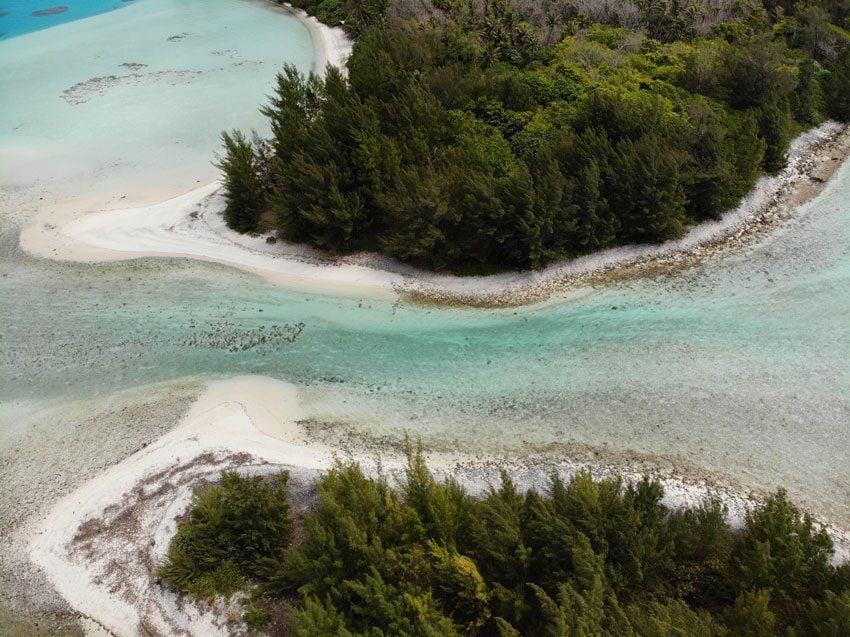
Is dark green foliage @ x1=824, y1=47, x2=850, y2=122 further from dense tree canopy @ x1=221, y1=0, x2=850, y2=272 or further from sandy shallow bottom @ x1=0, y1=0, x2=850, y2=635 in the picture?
sandy shallow bottom @ x1=0, y1=0, x2=850, y2=635

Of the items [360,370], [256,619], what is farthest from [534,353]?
[256,619]

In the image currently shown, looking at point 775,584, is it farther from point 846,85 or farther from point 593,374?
point 846,85

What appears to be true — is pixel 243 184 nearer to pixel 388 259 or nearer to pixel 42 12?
pixel 388 259

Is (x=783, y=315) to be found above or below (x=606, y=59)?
below

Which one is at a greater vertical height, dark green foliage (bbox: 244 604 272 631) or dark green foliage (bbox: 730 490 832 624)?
dark green foliage (bbox: 730 490 832 624)

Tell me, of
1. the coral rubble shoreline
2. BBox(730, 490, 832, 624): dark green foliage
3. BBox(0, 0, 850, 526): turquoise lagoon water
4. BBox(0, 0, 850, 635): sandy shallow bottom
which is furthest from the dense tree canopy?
BBox(730, 490, 832, 624): dark green foliage

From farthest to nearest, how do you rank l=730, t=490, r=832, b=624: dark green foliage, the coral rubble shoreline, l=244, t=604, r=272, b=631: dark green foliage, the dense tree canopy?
the coral rubble shoreline < the dense tree canopy < l=244, t=604, r=272, b=631: dark green foliage < l=730, t=490, r=832, b=624: dark green foliage

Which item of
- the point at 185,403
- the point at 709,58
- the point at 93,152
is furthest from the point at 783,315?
the point at 93,152
